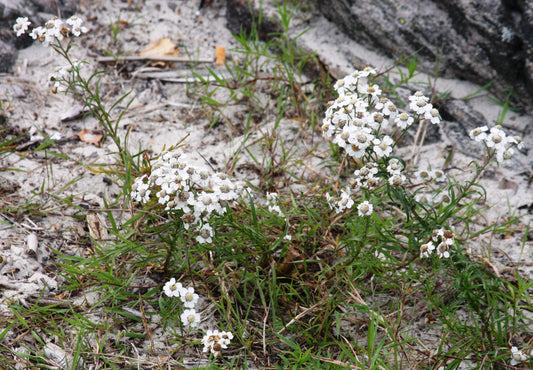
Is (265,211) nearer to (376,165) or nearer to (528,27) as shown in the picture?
(376,165)

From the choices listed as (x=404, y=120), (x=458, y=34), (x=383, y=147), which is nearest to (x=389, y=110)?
(x=404, y=120)

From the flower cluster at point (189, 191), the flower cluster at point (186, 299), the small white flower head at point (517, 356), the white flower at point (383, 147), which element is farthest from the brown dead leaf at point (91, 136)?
the small white flower head at point (517, 356)

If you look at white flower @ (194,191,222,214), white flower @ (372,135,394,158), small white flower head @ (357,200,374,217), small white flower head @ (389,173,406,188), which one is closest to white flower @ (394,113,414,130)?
white flower @ (372,135,394,158)

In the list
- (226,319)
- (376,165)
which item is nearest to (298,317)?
(226,319)

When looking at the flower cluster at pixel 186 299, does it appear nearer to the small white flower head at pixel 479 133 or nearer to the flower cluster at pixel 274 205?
the flower cluster at pixel 274 205

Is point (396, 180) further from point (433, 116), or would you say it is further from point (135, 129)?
point (135, 129)

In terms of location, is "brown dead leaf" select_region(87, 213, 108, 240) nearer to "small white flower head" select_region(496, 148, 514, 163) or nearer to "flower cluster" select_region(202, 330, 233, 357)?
"flower cluster" select_region(202, 330, 233, 357)

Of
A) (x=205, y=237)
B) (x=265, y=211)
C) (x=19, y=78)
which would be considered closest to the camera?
(x=205, y=237)

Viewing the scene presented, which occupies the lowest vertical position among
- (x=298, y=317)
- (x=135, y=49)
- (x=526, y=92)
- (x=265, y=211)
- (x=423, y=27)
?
(x=298, y=317)
